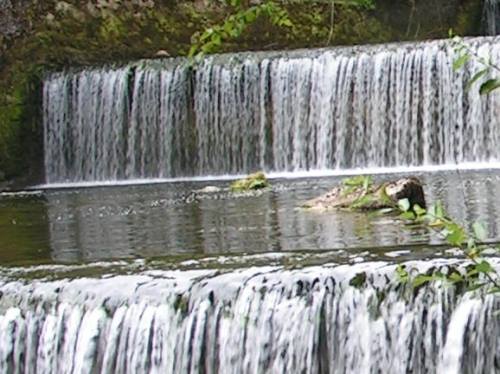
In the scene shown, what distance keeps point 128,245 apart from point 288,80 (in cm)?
857

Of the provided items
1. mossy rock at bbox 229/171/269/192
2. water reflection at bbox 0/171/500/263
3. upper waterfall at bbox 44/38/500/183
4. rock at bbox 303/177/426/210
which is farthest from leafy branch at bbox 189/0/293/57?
upper waterfall at bbox 44/38/500/183

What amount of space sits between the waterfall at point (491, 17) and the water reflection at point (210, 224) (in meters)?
7.63

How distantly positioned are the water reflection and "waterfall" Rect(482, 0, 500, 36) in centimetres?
763

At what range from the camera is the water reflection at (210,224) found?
6945 mm

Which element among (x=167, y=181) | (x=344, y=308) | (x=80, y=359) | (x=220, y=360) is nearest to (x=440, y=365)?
(x=344, y=308)

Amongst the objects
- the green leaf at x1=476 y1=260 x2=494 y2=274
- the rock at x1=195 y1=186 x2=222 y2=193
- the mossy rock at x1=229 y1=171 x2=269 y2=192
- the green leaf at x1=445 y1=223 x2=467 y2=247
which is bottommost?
the rock at x1=195 y1=186 x2=222 y2=193

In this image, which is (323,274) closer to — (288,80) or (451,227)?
(451,227)

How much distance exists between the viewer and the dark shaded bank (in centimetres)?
1669

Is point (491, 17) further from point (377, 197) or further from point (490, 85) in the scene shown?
point (490, 85)

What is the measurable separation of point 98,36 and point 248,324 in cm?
1248

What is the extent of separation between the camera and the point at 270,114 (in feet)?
52.5

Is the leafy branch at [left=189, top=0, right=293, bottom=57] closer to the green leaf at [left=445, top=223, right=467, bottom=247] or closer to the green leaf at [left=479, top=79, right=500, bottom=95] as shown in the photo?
the green leaf at [left=479, top=79, right=500, bottom=95]

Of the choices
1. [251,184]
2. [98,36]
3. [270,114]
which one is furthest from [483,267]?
[98,36]

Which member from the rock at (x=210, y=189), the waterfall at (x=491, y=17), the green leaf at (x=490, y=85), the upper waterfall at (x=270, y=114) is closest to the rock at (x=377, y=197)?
the rock at (x=210, y=189)
